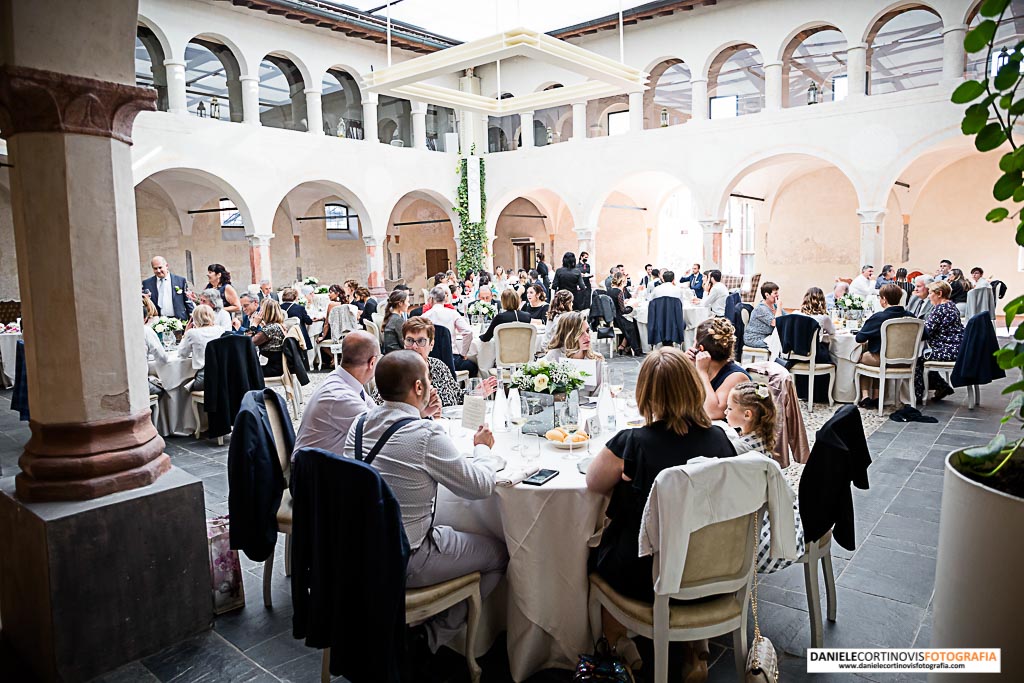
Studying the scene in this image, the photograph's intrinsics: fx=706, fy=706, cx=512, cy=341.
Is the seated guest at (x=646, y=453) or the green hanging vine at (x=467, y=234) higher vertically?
the green hanging vine at (x=467, y=234)

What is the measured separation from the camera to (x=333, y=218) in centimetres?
1938

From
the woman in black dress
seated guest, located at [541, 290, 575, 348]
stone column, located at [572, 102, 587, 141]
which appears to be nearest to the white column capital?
the woman in black dress

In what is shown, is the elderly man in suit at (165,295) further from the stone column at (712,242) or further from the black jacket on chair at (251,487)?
the stone column at (712,242)

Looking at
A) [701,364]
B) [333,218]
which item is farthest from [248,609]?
[333,218]

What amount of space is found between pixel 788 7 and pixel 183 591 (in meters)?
14.0

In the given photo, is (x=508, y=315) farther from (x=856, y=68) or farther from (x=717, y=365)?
(x=856, y=68)

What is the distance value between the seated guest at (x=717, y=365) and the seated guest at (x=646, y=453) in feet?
3.26

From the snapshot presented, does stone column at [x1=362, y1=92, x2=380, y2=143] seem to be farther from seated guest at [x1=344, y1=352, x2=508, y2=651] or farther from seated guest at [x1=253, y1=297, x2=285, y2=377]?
seated guest at [x1=344, y1=352, x2=508, y2=651]

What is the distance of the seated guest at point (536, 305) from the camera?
30.1ft

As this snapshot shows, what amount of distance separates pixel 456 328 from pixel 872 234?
899 cm

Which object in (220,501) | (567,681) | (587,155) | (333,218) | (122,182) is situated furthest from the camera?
(333,218)

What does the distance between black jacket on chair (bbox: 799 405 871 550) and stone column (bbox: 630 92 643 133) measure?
43.0 ft

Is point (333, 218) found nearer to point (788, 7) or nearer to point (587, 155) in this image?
point (587, 155)

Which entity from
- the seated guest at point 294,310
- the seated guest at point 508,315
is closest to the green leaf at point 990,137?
the seated guest at point 508,315
